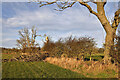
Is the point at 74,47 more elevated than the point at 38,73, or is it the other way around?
the point at 74,47

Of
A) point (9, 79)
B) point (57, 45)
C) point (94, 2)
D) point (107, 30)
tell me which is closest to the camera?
point (9, 79)

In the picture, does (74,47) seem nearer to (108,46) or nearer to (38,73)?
(108,46)

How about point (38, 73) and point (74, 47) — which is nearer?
point (38, 73)

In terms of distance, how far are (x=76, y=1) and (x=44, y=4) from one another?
3.84m

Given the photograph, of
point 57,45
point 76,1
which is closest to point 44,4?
point 76,1

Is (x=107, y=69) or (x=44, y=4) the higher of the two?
(x=44, y=4)

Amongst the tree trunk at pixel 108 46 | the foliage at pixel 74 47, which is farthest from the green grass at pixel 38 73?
A: the foliage at pixel 74 47

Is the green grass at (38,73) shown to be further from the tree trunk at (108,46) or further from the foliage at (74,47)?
the foliage at (74,47)

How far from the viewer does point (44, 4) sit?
1484cm

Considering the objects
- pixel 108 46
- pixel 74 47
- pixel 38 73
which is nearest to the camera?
pixel 38 73

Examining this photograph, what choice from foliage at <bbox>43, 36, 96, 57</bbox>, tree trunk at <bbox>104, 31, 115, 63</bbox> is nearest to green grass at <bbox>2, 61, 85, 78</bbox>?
tree trunk at <bbox>104, 31, 115, 63</bbox>

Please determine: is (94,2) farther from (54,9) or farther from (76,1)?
(54,9)

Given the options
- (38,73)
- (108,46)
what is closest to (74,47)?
(108,46)

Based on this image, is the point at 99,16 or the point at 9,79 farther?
the point at 99,16
